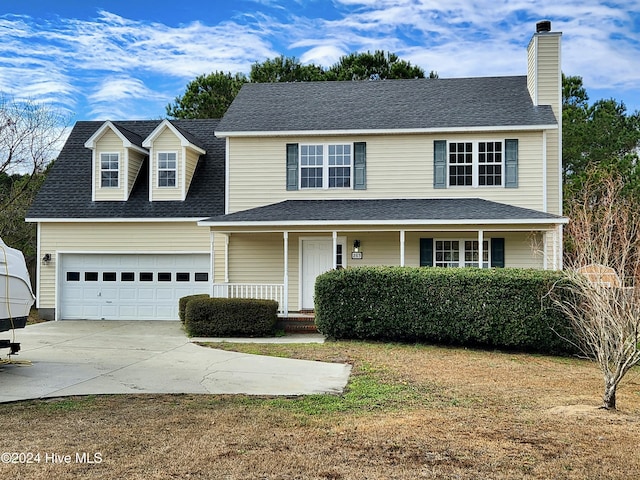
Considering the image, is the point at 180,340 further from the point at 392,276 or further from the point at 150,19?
the point at 150,19

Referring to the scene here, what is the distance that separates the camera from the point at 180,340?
14.1 metres

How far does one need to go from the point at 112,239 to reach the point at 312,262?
6391mm

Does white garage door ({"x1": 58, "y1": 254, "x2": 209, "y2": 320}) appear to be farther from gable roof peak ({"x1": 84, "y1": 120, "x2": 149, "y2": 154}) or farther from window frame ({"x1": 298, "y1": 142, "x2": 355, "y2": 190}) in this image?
window frame ({"x1": 298, "y1": 142, "x2": 355, "y2": 190})

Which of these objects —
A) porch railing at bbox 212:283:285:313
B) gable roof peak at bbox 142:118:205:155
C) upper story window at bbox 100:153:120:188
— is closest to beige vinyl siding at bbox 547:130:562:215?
porch railing at bbox 212:283:285:313

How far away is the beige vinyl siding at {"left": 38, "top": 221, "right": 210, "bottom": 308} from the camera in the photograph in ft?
60.4

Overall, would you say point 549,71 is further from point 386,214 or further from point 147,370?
point 147,370

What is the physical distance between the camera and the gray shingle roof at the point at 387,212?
598 inches

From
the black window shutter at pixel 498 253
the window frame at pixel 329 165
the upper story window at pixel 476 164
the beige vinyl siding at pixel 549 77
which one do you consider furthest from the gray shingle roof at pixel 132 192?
the beige vinyl siding at pixel 549 77

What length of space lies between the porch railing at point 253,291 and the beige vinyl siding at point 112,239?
2281 mm

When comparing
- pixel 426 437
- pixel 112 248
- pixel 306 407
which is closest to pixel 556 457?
pixel 426 437

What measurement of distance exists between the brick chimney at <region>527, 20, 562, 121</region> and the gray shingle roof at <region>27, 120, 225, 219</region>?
33.5 feet

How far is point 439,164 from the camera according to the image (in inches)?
682

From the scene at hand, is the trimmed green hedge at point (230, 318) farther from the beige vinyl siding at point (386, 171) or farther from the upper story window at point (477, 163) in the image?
the upper story window at point (477, 163)

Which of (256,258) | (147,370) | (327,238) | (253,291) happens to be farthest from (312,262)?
(147,370)
